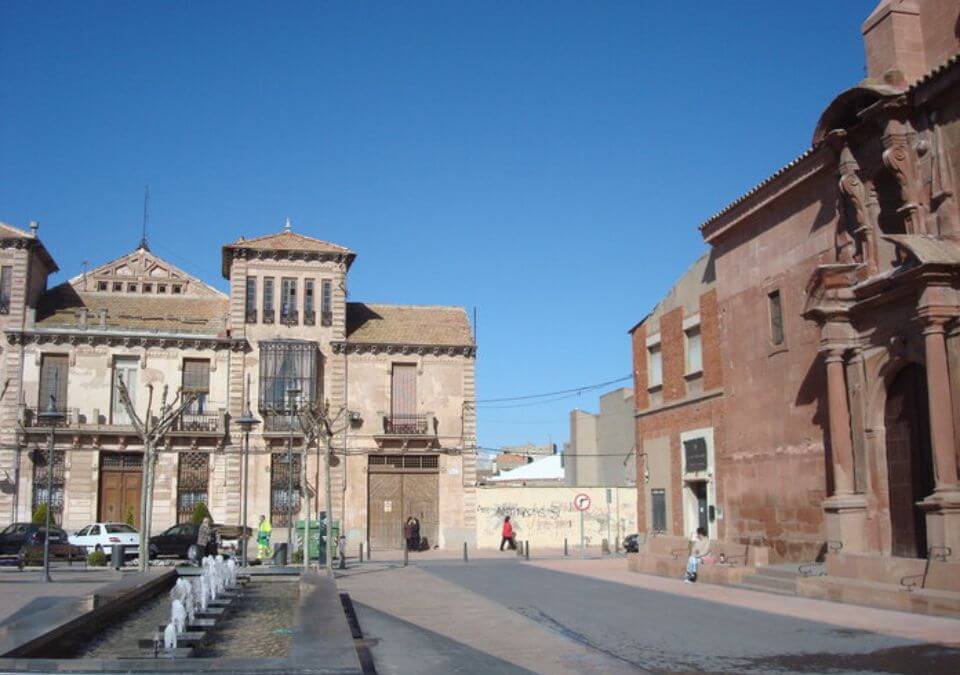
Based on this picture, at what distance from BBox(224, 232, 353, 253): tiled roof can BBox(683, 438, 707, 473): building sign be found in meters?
21.2

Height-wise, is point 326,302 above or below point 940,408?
above

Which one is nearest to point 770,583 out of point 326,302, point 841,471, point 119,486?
point 841,471

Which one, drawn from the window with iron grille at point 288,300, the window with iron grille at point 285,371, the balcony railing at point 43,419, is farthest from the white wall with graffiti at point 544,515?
the balcony railing at point 43,419

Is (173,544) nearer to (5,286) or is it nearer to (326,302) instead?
(326,302)

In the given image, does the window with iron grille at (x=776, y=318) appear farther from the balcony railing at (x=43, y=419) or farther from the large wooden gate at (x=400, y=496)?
the balcony railing at (x=43, y=419)

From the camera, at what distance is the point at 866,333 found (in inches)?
749

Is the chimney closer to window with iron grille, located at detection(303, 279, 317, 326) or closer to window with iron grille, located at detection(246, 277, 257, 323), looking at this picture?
window with iron grille, located at detection(303, 279, 317, 326)

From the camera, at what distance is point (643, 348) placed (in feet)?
101

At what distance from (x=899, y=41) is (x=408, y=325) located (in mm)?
29033

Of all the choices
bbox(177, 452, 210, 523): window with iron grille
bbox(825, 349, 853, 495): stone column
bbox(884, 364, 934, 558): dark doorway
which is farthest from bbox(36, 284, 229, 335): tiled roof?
bbox(884, 364, 934, 558): dark doorway

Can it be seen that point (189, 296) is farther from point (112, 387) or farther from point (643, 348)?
point (643, 348)

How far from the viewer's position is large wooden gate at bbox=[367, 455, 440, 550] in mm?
42344

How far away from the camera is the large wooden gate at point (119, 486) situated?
1588 inches

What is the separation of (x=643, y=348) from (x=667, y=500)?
4.85 meters
